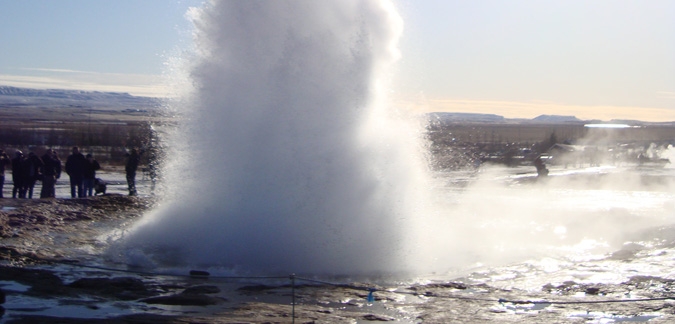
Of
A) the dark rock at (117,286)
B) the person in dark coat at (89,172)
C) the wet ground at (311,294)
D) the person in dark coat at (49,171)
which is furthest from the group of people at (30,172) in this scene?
the dark rock at (117,286)

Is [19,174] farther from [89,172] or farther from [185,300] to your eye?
[185,300]

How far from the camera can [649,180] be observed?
2933cm

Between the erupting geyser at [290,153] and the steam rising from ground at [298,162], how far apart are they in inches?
0.7

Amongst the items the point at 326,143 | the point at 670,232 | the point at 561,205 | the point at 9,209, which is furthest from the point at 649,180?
the point at 9,209

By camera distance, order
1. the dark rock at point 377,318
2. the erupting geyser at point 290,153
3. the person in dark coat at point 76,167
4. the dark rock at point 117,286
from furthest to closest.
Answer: the person in dark coat at point 76,167
the erupting geyser at point 290,153
the dark rock at point 117,286
the dark rock at point 377,318

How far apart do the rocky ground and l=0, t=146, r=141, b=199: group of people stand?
7.45m

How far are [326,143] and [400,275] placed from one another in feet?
8.03

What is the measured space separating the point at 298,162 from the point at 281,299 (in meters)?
3.16

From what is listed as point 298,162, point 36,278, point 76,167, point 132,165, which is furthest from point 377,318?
point 76,167

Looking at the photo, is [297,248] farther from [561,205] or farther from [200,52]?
[561,205]

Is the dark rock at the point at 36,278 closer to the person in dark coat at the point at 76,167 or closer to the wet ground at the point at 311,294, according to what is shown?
the wet ground at the point at 311,294

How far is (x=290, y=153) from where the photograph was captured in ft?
38.4

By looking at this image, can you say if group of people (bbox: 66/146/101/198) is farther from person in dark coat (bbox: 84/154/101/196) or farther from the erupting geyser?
the erupting geyser

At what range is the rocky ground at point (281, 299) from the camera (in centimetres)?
791
